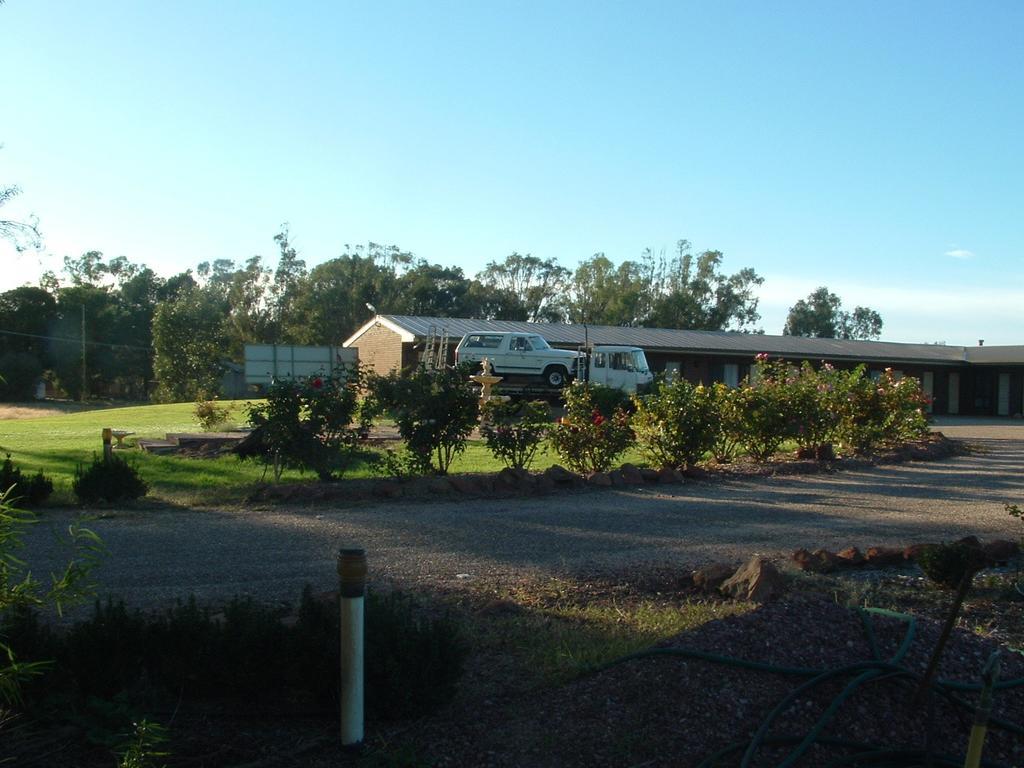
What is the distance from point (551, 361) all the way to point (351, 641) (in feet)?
93.7

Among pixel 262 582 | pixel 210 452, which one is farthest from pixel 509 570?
pixel 210 452

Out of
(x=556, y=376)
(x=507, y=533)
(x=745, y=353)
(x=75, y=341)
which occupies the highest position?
(x=75, y=341)

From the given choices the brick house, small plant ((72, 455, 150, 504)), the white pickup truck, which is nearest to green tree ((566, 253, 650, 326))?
the brick house

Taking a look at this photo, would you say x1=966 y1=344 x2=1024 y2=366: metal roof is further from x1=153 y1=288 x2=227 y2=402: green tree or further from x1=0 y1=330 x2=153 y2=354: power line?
x1=0 y1=330 x2=153 y2=354: power line

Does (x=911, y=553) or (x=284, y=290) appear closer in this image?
(x=911, y=553)

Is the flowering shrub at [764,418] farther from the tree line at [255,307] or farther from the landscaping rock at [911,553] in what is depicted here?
the tree line at [255,307]

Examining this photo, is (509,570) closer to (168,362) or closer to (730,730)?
(730,730)

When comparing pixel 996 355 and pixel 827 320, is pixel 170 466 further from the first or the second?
pixel 827 320

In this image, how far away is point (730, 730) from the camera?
4023 millimetres

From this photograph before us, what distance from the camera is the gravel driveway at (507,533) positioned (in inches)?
287

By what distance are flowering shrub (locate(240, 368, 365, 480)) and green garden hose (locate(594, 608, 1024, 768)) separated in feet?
25.2

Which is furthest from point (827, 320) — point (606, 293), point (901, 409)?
point (901, 409)

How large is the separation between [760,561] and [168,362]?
46.5 metres

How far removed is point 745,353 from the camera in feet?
135
